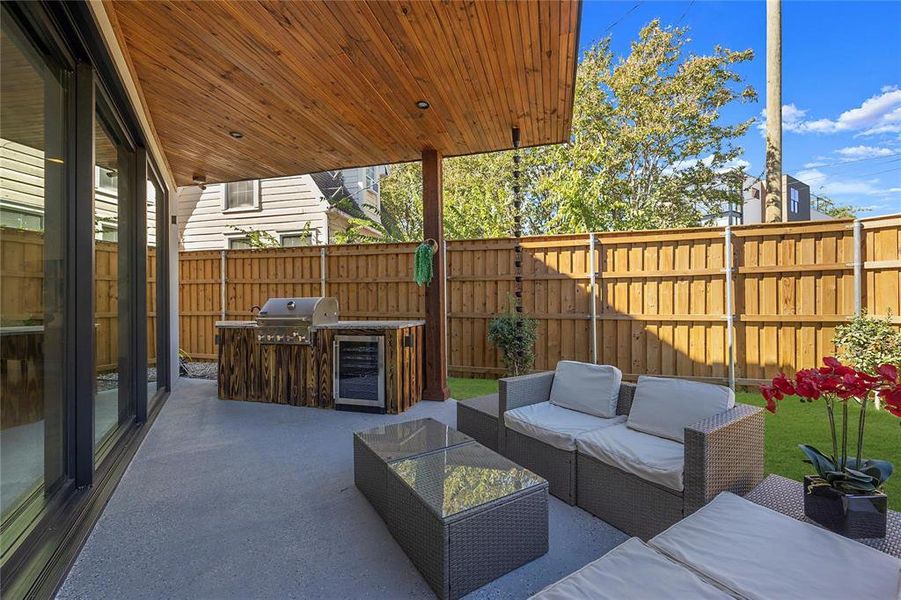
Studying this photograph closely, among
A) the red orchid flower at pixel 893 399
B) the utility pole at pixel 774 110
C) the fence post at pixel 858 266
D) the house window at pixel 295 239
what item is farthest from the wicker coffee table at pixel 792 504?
the house window at pixel 295 239

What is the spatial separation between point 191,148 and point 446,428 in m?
4.62

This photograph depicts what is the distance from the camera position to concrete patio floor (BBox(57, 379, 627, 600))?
1.78 m

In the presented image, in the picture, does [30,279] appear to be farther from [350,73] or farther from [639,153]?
[639,153]

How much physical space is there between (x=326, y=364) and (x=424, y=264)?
158cm

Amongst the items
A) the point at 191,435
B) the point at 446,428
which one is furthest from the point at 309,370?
the point at 446,428

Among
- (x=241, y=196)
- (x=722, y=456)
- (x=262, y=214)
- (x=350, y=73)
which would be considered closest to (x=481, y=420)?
(x=722, y=456)

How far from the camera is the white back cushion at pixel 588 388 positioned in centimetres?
276

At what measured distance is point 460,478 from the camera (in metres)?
2.03

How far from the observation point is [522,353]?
5.50 metres

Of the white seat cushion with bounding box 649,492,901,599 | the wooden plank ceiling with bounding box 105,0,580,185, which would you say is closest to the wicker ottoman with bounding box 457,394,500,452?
the white seat cushion with bounding box 649,492,901,599

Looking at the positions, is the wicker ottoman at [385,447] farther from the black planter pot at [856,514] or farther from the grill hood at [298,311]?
the grill hood at [298,311]

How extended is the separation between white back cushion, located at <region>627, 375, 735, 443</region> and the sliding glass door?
293cm

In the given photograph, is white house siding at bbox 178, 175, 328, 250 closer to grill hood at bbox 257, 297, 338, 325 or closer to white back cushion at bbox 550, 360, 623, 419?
grill hood at bbox 257, 297, 338, 325

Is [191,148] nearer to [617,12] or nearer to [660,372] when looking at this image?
[660,372]
